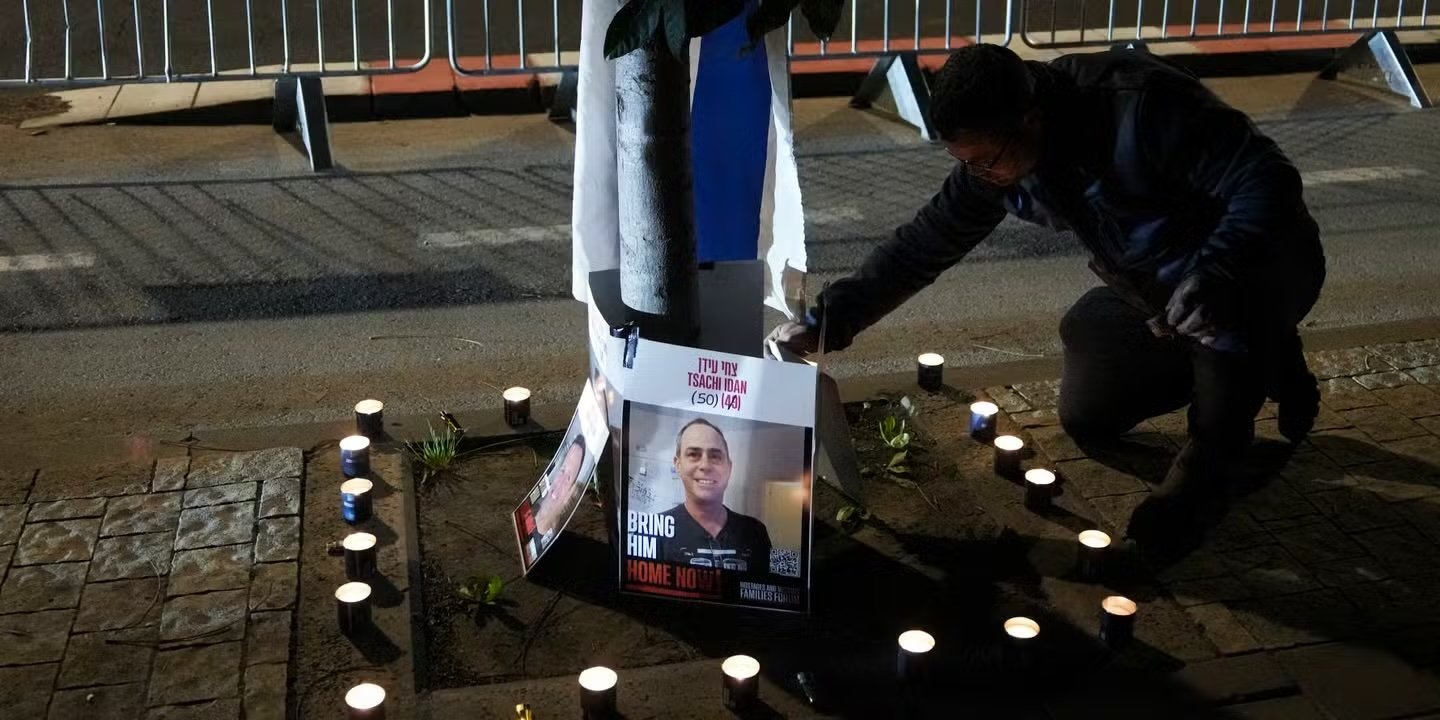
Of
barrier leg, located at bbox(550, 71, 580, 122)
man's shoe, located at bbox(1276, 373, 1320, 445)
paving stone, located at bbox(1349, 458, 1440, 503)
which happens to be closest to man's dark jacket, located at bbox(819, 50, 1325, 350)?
man's shoe, located at bbox(1276, 373, 1320, 445)

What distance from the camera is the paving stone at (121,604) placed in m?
4.07

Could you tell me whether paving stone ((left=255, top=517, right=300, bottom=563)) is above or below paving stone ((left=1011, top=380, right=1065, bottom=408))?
below

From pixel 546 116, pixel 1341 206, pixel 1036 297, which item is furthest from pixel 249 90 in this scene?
pixel 1341 206

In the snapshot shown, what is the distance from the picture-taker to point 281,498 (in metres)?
4.72

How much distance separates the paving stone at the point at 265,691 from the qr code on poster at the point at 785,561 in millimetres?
1207

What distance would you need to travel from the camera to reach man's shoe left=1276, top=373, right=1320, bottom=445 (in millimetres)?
4652

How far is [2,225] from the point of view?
760cm

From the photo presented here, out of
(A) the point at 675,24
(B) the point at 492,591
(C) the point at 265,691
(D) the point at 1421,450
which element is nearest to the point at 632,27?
(A) the point at 675,24

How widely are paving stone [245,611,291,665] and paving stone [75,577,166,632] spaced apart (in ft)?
0.86

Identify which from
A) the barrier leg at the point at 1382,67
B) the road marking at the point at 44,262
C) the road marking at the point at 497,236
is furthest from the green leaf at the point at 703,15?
the barrier leg at the point at 1382,67

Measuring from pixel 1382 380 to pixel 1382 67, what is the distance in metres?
5.63

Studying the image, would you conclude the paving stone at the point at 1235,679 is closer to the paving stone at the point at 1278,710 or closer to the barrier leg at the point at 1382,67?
the paving stone at the point at 1278,710

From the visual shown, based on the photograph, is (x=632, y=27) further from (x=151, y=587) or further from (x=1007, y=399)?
(x=1007, y=399)

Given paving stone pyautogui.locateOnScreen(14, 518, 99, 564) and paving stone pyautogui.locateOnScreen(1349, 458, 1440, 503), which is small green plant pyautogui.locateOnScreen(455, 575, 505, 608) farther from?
paving stone pyautogui.locateOnScreen(1349, 458, 1440, 503)
